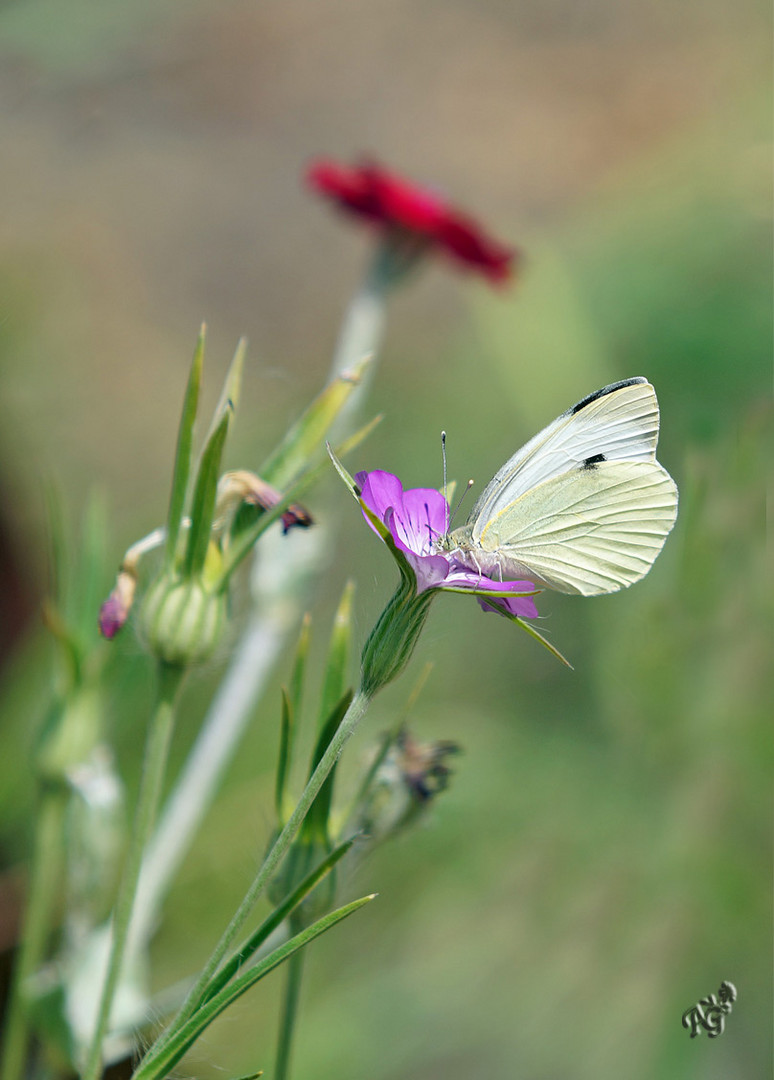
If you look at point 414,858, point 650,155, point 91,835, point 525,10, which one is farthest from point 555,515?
point 525,10

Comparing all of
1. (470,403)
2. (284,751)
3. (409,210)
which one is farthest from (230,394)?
(470,403)

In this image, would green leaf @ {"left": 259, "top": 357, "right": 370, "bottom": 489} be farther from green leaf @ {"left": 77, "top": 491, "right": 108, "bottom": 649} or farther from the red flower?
the red flower

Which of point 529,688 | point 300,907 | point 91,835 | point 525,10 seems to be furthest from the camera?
point 525,10

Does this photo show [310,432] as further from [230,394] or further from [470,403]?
[470,403]

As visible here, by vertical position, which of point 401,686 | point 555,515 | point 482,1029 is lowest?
point 482,1029

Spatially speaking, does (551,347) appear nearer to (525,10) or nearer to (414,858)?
(414,858)

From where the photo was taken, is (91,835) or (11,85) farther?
(11,85)

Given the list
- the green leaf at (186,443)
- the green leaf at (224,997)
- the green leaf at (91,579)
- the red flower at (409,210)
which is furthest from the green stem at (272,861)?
the red flower at (409,210)
